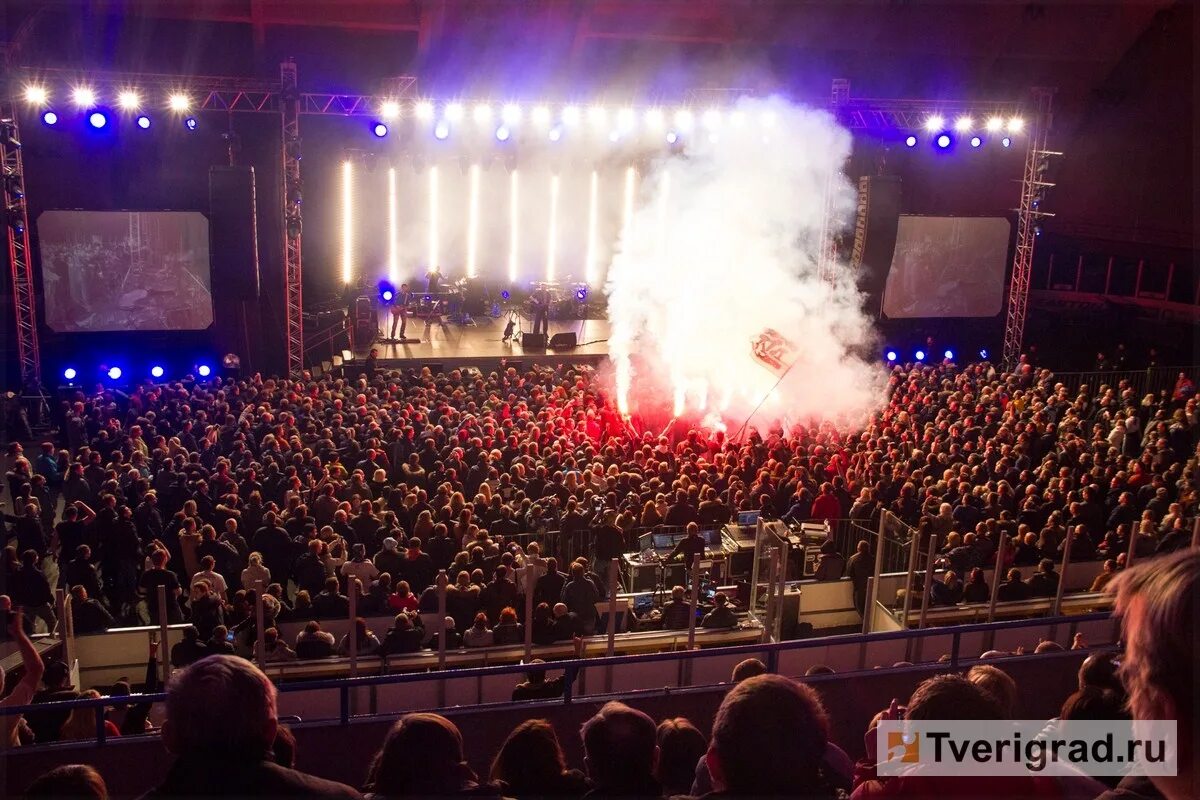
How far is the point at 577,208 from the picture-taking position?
26.6 m

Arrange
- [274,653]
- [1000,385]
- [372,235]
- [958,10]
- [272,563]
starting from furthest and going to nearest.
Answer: [372,235] → [958,10] → [1000,385] → [272,563] → [274,653]

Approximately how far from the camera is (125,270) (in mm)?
18953

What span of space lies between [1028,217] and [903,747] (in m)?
19.8

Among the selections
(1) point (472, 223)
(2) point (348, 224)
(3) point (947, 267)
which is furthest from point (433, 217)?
(3) point (947, 267)

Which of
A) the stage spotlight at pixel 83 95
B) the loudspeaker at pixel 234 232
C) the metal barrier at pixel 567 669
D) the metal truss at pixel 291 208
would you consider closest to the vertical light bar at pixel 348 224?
the metal truss at pixel 291 208

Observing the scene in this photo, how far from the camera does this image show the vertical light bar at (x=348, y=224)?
23.9m

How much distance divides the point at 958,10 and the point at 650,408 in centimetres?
1156

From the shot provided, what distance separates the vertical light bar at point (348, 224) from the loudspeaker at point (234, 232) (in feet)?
19.2

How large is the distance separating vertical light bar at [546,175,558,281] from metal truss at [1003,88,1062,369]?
11.6m

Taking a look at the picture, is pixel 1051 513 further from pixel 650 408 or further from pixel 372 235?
pixel 372 235

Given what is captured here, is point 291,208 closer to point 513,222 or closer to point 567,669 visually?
point 513,222

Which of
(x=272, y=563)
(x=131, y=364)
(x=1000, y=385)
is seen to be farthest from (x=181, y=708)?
(x=131, y=364)

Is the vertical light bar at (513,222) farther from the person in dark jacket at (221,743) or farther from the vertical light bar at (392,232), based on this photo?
the person in dark jacket at (221,743)

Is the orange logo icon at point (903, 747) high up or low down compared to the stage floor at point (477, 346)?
Answer: up
